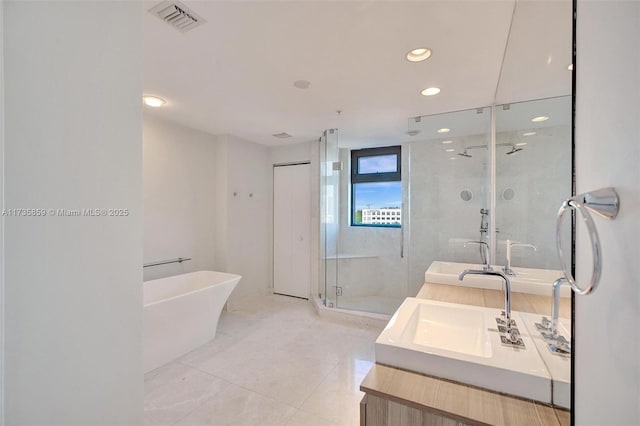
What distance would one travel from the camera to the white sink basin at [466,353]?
3.30 feet

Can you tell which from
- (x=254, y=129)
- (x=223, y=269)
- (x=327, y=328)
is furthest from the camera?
(x=223, y=269)

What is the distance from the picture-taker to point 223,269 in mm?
4008

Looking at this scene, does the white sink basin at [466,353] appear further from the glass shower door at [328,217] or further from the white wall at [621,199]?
the glass shower door at [328,217]

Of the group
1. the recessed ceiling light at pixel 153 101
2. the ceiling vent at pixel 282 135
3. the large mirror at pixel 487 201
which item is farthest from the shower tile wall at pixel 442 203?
the recessed ceiling light at pixel 153 101

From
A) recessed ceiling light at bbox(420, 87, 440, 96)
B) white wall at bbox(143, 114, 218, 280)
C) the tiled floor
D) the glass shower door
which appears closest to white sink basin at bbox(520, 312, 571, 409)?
the tiled floor

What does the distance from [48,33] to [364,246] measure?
4241 mm

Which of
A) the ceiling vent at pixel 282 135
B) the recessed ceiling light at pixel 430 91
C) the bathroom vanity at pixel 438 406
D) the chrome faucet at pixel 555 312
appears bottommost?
the bathroom vanity at pixel 438 406

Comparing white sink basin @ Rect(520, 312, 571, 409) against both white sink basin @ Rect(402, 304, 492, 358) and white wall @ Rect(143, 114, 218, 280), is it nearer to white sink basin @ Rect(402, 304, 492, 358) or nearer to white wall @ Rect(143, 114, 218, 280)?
white sink basin @ Rect(402, 304, 492, 358)

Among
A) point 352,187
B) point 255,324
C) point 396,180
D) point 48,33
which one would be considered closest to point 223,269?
point 255,324

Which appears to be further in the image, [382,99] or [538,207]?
[382,99]

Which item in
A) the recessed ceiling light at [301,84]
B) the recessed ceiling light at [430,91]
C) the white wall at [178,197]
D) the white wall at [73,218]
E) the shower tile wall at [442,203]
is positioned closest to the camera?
the white wall at [73,218]

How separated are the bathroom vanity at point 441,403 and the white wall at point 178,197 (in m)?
3.10

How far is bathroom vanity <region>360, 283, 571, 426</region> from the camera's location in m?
0.91

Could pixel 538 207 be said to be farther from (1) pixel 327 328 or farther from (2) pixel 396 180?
(2) pixel 396 180
